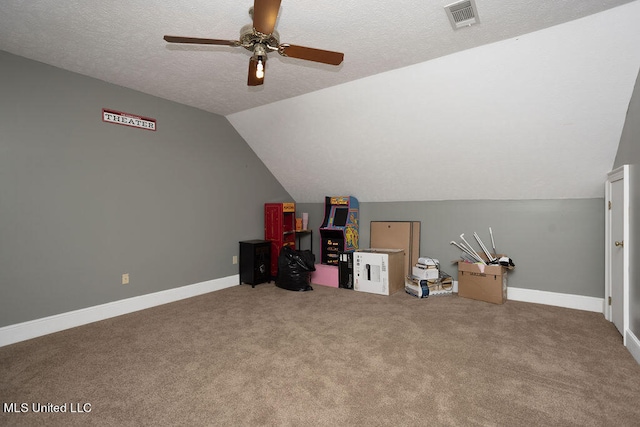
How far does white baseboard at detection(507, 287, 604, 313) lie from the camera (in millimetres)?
3629

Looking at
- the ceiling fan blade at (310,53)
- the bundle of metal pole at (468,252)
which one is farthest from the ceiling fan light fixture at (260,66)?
the bundle of metal pole at (468,252)

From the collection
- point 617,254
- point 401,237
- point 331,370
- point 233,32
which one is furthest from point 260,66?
point 617,254

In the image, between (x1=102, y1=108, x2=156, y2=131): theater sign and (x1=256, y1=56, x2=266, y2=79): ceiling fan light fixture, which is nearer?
(x1=256, y1=56, x2=266, y2=79): ceiling fan light fixture

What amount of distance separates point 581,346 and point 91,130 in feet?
17.2

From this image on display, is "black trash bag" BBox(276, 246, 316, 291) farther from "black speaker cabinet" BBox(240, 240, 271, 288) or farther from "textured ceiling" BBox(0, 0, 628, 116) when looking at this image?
"textured ceiling" BBox(0, 0, 628, 116)

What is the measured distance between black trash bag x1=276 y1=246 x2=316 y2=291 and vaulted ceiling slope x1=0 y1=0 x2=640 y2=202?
1.55 m

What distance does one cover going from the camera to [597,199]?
368 cm

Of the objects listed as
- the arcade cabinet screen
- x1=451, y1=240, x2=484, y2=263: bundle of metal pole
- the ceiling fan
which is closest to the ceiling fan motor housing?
the ceiling fan

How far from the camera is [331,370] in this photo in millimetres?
2367

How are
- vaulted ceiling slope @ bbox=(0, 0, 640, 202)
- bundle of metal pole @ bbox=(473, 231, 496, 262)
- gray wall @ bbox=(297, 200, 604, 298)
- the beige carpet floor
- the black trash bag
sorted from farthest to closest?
1. the black trash bag
2. bundle of metal pole @ bbox=(473, 231, 496, 262)
3. gray wall @ bbox=(297, 200, 604, 298)
4. vaulted ceiling slope @ bbox=(0, 0, 640, 202)
5. the beige carpet floor

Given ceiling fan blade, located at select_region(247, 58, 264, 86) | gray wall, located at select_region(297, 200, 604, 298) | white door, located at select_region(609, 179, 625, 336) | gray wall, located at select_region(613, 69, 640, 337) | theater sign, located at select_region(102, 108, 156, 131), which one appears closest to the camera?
ceiling fan blade, located at select_region(247, 58, 264, 86)

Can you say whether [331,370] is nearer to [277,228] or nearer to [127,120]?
[277,228]

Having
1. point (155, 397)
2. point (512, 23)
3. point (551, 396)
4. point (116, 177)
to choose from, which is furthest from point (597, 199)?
point (116, 177)

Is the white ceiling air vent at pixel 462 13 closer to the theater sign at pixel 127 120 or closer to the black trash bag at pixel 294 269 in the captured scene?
the black trash bag at pixel 294 269
